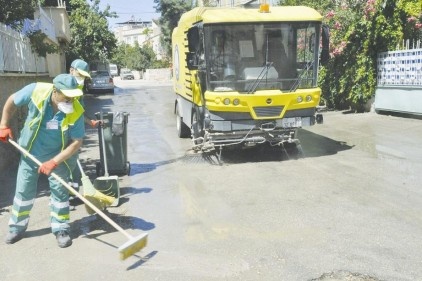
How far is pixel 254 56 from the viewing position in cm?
816

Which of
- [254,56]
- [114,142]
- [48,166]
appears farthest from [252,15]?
[48,166]

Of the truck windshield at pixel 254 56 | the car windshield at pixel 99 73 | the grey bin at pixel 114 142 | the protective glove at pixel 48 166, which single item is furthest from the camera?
the car windshield at pixel 99 73

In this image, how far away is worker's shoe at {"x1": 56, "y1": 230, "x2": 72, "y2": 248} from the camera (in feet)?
15.4

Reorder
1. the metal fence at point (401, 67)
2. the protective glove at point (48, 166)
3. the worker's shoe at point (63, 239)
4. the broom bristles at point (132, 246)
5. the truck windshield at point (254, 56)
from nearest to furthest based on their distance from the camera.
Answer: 1. the broom bristles at point (132, 246)
2. the protective glove at point (48, 166)
3. the worker's shoe at point (63, 239)
4. the truck windshield at point (254, 56)
5. the metal fence at point (401, 67)

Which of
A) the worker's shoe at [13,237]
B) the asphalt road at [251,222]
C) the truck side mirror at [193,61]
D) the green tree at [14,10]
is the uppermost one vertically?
the green tree at [14,10]

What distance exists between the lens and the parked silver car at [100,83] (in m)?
30.8

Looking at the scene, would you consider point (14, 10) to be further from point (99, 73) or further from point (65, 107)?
point (99, 73)

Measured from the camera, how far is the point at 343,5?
15383 mm

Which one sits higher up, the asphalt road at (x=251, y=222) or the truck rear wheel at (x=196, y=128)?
the truck rear wheel at (x=196, y=128)

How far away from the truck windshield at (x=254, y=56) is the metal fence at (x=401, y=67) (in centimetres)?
530

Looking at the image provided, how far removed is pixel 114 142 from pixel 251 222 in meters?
3.03

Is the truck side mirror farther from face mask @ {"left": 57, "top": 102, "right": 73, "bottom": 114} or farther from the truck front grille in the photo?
face mask @ {"left": 57, "top": 102, "right": 73, "bottom": 114}

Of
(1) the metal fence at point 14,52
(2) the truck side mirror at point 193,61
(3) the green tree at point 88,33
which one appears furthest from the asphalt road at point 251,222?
(3) the green tree at point 88,33

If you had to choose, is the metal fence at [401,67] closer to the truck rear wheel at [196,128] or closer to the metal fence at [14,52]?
the truck rear wheel at [196,128]
